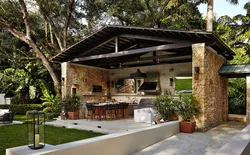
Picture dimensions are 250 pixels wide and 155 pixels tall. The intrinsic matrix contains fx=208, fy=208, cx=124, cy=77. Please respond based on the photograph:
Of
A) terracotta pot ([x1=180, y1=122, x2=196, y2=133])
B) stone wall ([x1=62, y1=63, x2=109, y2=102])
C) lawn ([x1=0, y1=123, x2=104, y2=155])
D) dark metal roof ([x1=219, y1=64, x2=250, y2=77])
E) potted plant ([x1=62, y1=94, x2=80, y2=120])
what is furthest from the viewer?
stone wall ([x1=62, y1=63, x2=109, y2=102])

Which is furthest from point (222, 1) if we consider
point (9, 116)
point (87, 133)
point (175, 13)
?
point (9, 116)

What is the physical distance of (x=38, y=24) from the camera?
65.6ft

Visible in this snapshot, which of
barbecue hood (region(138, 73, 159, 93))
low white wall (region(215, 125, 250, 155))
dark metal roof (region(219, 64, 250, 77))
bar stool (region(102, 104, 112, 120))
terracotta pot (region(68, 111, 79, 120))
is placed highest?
dark metal roof (region(219, 64, 250, 77))

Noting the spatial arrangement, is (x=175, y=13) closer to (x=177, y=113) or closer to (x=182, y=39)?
(x=182, y=39)

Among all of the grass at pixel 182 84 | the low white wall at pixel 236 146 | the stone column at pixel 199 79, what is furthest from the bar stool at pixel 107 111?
the low white wall at pixel 236 146

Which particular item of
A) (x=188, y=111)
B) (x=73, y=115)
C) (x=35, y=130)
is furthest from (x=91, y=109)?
(x=35, y=130)

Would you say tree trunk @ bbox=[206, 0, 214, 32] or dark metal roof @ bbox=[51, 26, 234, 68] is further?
tree trunk @ bbox=[206, 0, 214, 32]

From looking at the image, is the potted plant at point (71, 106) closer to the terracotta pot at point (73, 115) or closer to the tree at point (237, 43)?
the terracotta pot at point (73, 115)

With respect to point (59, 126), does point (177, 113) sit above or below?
above

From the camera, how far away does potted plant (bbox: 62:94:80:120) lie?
468 inches

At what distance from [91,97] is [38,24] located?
34.4 feet

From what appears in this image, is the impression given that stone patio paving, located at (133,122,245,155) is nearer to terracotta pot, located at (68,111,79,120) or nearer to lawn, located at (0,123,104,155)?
lawn, located at (0,123,104,155)

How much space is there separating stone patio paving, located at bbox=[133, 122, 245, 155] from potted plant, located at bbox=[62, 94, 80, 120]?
20.7 feet

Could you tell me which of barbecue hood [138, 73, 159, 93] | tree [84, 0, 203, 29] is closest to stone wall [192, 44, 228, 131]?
barbecue hood [138, 73, 159, 93]
